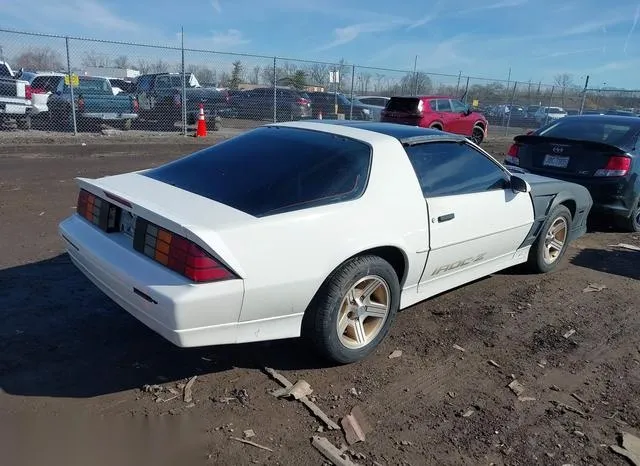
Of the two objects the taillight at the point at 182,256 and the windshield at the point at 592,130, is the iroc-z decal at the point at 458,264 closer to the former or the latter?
the taillight at the point at 182,256

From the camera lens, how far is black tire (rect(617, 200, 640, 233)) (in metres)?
6.81

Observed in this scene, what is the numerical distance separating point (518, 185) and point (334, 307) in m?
2.15

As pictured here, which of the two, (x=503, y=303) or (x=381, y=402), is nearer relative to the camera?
(x=381, y=402)

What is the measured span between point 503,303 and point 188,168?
8.99 ft

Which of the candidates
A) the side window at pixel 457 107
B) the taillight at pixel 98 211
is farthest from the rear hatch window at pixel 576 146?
the side window at pixel 457 107

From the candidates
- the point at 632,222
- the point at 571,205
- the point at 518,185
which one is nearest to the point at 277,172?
the point at 518,185

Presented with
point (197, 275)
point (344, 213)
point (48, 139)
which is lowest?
point (48, 139)

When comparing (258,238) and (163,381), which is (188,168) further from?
(163,381)

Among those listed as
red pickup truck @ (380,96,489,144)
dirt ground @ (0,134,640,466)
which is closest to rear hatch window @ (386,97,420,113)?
red pickup truck @ (380,96,489,144)

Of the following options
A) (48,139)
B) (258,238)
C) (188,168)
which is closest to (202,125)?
(48,139)

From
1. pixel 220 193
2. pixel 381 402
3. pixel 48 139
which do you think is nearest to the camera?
pixel 381 402

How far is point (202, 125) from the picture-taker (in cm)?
1553

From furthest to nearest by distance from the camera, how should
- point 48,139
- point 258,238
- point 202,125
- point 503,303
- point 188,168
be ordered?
point 202,125
point 48,139
point 503,303
point 188,168
point 258,238

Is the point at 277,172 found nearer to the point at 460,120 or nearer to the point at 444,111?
the point at 444,111
